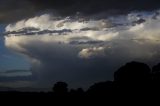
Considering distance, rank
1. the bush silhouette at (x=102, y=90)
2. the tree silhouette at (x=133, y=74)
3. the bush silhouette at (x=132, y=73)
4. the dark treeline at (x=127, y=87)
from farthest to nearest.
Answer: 1. the bush silhouette at (x=132, y=73)
2. the tree silhouette at (x=133, y=74)
3. the bush silhouette at (x=102, y=90)
4. the dark treeline at (x=127, y=87)

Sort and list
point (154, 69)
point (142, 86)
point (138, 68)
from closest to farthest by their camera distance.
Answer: point (142, 86), point (138, 68), point (154, 69)

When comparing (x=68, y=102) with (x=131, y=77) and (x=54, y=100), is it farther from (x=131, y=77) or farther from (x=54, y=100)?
(x=131, y=77)

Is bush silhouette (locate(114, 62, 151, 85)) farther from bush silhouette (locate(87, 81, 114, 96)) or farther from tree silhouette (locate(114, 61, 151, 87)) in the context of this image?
bush silhouette (locate(87, 81, 114, 96))

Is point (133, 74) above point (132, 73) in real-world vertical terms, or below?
below

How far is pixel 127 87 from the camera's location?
102 metres

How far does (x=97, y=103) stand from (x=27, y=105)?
48.7ft

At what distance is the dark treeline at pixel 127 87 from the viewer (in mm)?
91688

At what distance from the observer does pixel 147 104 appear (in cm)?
8131

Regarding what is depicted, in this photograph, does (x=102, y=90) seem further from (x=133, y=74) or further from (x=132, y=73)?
(x=132, y=73)

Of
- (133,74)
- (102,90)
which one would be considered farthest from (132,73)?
(102,90)

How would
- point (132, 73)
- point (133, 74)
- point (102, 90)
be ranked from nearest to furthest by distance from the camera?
point (102, 90) < point (133, 74) < point (132, 73)

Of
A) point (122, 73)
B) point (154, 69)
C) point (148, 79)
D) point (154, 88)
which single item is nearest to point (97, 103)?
point (154, 88)

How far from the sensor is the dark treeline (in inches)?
3610

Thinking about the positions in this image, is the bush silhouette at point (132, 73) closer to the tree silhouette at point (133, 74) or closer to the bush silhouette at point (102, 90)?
the tree silhouette at point (133, 74)
